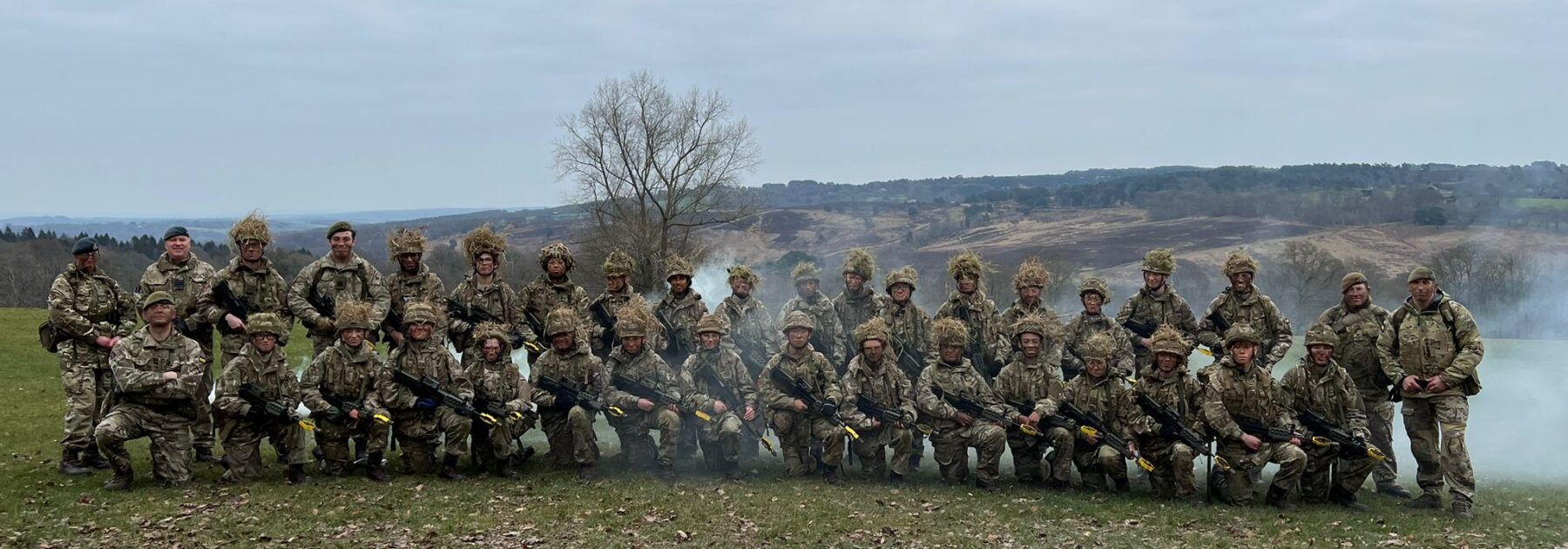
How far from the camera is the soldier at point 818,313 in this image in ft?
47.3

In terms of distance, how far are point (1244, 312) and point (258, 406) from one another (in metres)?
11.0

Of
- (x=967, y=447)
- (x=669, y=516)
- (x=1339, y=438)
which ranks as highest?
(x=1339, y=438)

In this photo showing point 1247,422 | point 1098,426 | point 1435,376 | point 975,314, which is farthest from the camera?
point 975,314

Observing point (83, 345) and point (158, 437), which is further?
point (83, 345)

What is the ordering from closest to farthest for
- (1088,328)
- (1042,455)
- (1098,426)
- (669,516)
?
(669,516) < (1098,426) < (1042,455) < (1088,328)

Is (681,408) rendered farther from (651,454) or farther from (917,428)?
(917,428)

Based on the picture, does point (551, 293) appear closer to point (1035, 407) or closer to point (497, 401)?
point (497, 401)

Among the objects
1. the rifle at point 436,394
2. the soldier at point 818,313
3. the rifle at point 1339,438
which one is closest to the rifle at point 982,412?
the soldier at point 818,313

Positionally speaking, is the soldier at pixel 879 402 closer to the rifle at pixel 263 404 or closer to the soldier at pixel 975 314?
the soldier at pixel 975 314

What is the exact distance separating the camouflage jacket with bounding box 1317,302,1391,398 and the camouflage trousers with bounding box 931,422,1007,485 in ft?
12.7

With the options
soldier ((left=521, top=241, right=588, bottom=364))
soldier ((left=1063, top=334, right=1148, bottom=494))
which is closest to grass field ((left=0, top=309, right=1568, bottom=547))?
soldier ((left=1063, top=334, right=1148, bottom=494))

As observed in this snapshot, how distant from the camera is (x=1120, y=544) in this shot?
991 cm

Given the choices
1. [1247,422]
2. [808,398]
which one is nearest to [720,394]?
[808,398]

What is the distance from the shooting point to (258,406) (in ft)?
37.1
